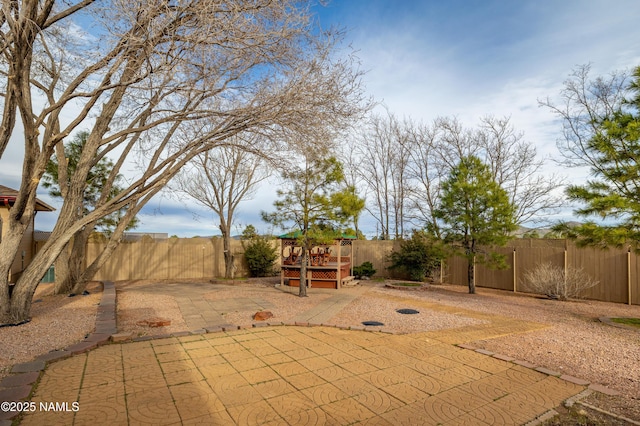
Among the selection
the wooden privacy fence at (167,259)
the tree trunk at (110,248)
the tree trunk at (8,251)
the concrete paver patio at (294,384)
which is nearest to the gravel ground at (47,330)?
the tree trunk at (8,251)

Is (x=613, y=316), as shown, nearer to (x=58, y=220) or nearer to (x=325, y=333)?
(x=325, y=333)

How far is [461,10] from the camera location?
977 cm

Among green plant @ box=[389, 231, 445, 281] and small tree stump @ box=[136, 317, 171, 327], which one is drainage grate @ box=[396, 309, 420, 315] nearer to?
small tree stump @ box=[136, 317, 171, 327]

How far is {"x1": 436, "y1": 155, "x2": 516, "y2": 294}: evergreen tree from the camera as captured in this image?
11266mm

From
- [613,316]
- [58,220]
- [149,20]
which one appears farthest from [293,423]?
[613,316]

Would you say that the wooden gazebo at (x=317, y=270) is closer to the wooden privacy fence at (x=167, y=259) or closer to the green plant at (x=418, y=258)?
the green plant at (x=418, y=258)

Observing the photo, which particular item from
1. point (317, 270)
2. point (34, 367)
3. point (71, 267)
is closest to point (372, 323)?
point (34, 367)

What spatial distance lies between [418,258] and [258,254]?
7.06 metres

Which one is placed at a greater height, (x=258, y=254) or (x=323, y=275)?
(x=258, y=254)

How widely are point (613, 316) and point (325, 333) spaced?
673cm

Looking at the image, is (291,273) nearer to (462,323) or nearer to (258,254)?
(258,254)

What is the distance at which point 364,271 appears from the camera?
1617cm

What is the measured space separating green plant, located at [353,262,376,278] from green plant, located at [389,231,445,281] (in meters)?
1.16

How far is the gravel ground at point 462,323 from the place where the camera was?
177 inches
